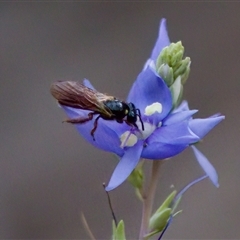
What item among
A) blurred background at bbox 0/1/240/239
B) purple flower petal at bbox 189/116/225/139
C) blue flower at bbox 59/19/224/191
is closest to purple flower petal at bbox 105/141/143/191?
blue flower at bbox 59/19/224/191

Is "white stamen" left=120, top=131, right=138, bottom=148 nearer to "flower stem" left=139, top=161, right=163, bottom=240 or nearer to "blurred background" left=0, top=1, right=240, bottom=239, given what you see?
"flower stem" left=139, top=161, right=163, bottom=240

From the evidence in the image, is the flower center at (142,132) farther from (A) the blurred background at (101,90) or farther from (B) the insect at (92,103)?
(A) the blurred background at (101,90)

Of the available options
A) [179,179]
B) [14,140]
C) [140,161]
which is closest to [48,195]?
[14,140]

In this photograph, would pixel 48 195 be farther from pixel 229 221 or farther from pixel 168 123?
pixel 168 123

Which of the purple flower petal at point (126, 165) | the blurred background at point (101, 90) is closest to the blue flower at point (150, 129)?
the purple flower petal at point (126, 165)

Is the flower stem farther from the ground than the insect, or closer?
closer

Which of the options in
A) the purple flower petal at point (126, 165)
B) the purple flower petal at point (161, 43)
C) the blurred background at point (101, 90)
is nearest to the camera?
the purple flower petal at point (126, 165)
